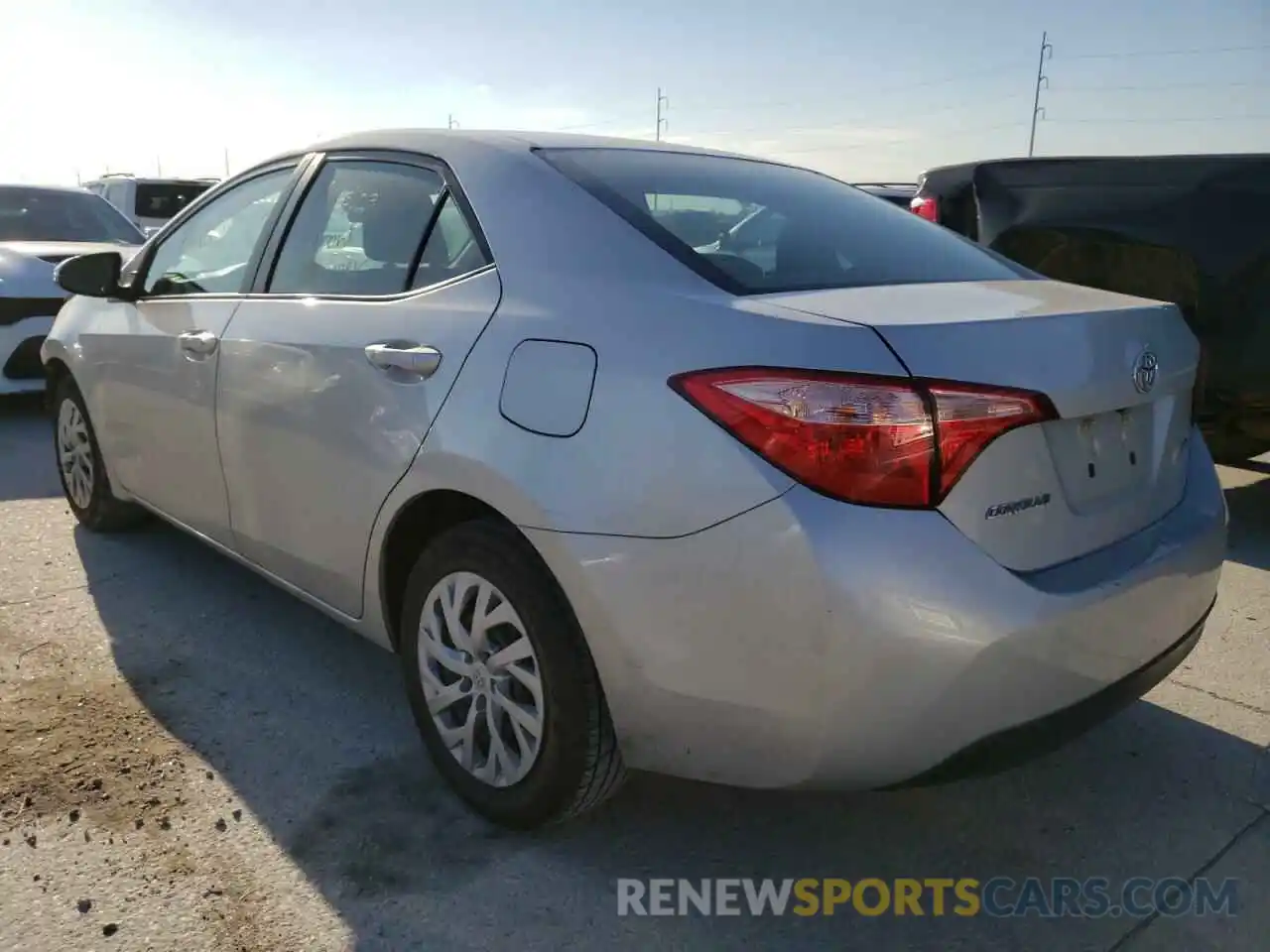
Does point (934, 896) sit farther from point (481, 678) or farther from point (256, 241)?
point (256, 241)

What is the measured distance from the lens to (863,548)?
1.77 metres

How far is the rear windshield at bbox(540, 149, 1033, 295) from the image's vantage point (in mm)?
2260

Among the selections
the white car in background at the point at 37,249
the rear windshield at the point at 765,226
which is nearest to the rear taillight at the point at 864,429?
the rear windshield at the point at 765,226

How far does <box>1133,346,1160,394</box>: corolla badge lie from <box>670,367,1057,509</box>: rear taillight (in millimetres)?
494

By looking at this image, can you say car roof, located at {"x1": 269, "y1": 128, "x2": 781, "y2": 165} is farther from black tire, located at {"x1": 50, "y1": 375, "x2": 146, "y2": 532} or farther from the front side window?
black tire, located at {"x1": 50, "y1": 375, "x2": 146, "y2": 532}

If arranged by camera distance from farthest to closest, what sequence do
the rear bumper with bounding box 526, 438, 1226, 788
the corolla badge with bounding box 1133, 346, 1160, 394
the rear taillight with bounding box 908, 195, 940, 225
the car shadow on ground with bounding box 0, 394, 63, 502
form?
the rear taillight with bounding box 908, 195, 940, 225 < the car shadow on ground with bounding box 0, 394, 63, 502 < the corolla badge with bounding box 1133, 346, 1160, 394 < the rear bumper with bounding box 526, 438, 1226, 788

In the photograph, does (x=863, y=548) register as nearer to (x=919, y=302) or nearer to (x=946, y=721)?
(x=946, y=721)

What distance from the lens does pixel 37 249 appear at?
7.38 metres

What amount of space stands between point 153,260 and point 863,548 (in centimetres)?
314

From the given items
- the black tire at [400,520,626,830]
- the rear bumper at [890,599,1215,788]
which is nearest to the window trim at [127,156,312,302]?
the black tire at [400,520,626,830]

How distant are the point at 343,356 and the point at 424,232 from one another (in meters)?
0.37

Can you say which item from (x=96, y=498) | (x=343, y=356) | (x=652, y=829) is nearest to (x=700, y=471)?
(x=652, y=829)

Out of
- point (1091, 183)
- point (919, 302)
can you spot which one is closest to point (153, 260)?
point (919, 302)

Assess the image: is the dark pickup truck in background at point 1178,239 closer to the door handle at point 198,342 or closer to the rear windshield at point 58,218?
the door handle at point 198,342
